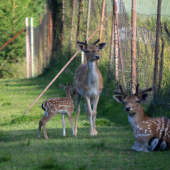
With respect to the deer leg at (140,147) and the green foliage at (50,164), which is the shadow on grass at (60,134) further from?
the green foliage at (50,164)

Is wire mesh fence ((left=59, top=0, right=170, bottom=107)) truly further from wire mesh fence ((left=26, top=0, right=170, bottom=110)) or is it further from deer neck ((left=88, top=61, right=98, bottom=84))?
deer neck ((left=88, top=61, right=98, bottom=84))

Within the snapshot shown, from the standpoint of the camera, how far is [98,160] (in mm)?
5957

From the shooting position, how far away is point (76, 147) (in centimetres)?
710

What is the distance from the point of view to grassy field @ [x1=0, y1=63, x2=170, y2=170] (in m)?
5.71

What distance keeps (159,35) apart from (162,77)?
99cm

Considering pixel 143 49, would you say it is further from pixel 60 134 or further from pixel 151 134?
pixel 151 134

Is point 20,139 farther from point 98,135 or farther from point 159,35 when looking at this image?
point 159,35

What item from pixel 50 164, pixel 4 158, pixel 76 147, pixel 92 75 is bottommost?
pixel 76 147

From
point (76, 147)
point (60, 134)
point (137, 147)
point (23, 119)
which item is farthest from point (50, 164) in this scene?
point (23, 119)

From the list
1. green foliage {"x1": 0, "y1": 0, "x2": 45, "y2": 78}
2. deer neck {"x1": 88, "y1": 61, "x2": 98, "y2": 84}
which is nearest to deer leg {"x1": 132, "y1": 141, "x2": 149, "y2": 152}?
deer neck {"x1": 88, "y1": 61, "x2": 98, "y2": 84}

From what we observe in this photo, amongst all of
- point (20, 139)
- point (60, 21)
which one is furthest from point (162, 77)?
point (60, 21)

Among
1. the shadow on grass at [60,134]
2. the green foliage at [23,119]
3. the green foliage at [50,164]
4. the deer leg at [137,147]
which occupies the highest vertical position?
the green foliage at [50,164]

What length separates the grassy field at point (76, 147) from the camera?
5.71m

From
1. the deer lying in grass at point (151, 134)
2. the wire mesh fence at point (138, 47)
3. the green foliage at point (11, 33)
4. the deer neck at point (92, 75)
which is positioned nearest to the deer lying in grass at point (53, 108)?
the deer neck at point (92, 75)
